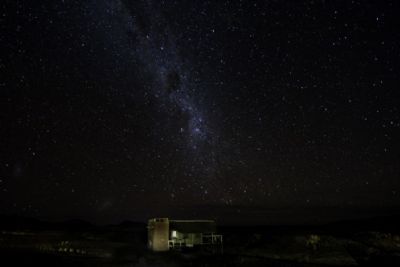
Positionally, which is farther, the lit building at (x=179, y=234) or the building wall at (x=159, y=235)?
the lit building at (x=179, y=234)

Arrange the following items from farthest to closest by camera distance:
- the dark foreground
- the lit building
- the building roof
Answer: the building roof → the lit building → the dark foreground

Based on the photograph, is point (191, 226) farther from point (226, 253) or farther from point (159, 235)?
point (226, 253)

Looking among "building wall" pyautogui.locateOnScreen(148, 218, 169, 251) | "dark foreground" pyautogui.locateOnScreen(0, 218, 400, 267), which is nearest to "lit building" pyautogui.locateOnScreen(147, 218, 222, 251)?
"building wall" pyautogui.locateOnScreen(148, 218, 169, 251)

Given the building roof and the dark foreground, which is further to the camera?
the building roof

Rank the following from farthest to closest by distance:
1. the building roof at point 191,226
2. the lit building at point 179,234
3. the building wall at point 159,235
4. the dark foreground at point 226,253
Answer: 1. the building roof at point 191,226
2. the lit building at point 179,234
3. the building wall at point 159,235
4. the dark foreground at point 226,253

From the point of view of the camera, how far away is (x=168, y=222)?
170 feet

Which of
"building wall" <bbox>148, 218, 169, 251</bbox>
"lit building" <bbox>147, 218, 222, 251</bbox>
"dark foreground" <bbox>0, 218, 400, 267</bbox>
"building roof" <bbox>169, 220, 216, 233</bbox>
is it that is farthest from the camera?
"building roof" <bbox>169, 220, 216, 233</bbox>

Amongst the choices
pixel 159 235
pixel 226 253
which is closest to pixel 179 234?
pixel 159 235

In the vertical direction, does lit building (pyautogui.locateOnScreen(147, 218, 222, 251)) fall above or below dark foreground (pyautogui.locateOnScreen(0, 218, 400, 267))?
above

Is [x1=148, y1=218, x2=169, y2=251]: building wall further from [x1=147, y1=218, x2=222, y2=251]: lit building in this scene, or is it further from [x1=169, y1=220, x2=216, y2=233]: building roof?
[x1=169, y1=220, x2=216, y2=233]: building roof

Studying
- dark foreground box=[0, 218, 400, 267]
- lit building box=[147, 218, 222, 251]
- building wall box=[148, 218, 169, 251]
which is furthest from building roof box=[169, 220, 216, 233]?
dark foreground box=[0, 218, 400, 267]

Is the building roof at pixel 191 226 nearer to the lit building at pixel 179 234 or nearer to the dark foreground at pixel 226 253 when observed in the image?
the lit building at pixel 179 234

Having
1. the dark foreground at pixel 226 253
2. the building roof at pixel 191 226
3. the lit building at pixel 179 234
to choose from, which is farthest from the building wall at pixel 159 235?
the building roof at pixel 191 226

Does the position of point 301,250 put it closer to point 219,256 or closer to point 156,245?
point 219,256
